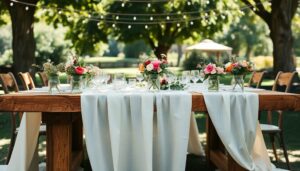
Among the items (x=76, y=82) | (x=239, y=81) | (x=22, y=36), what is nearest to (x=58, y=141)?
(x=76, y=82)

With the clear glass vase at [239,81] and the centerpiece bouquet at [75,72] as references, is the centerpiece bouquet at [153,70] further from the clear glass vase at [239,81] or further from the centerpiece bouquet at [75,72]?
the clear glass vase at [239,81]

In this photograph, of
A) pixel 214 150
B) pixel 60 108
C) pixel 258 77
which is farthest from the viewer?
pixel 258 77

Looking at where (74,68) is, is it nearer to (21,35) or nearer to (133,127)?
(133,127)

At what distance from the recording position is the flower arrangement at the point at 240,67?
401cm

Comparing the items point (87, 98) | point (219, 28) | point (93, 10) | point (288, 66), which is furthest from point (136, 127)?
point (219, 28)

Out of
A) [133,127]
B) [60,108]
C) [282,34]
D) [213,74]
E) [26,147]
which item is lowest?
[26,147]

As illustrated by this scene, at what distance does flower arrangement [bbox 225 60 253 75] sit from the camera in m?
4.01

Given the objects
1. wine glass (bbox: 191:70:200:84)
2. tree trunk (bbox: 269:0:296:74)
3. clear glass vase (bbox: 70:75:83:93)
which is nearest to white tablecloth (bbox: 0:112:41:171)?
clear glass vase (bbox: 70:75:83:93)

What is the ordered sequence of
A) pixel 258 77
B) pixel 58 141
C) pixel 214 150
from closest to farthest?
1. pixel 58 141
2. pixel 214 150
3. pixel 258 77

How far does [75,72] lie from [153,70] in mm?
663

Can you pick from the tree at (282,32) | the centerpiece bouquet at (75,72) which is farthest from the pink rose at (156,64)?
the tree at (282,32)

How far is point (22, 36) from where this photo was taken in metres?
12.4

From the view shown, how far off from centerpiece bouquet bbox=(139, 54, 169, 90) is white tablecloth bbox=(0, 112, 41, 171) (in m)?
1.02

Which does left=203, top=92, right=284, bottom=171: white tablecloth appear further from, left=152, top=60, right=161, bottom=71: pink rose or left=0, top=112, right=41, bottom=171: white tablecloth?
left=0, top=112, right=41, bottom=171: white tablecloth
